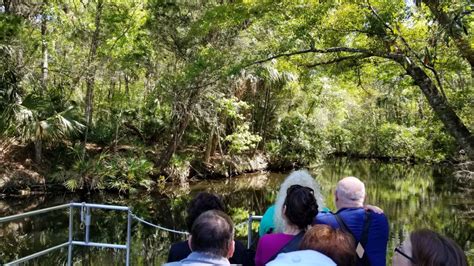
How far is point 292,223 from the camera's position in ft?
8.30

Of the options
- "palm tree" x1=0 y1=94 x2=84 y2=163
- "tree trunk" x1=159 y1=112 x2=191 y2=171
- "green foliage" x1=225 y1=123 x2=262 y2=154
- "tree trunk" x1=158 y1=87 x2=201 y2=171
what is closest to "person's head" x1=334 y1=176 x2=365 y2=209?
"palm tree" x1=0 y1=94 x2=84 y2=163

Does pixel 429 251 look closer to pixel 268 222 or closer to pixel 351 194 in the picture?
pixel 351 194

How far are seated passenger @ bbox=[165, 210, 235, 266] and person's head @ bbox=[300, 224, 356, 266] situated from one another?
0.41 metres

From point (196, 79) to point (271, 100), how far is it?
48.9ft

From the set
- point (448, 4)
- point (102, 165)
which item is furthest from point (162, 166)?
point (448, 4)

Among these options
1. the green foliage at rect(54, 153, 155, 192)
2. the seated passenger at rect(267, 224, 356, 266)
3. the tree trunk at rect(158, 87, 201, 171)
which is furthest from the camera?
the tree trunk at rect(158, 87, 201, 171)

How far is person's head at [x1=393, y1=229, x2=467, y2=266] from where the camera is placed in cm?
166

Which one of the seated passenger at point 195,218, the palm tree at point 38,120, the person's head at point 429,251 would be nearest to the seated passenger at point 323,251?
the person's head at point 429,251

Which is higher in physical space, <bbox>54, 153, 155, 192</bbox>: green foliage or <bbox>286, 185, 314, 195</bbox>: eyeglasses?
<bbox>286, 185, 314, 195</bbox>: eyeglasses

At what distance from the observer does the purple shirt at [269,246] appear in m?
2.50

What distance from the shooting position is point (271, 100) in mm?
24562

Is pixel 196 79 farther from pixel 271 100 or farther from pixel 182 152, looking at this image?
pixel 271 100

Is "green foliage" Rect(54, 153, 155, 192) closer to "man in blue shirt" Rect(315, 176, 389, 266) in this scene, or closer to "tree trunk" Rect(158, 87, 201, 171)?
"tree trunk" Rect(158, 87, 201, 171)

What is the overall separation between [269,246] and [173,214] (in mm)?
11232
